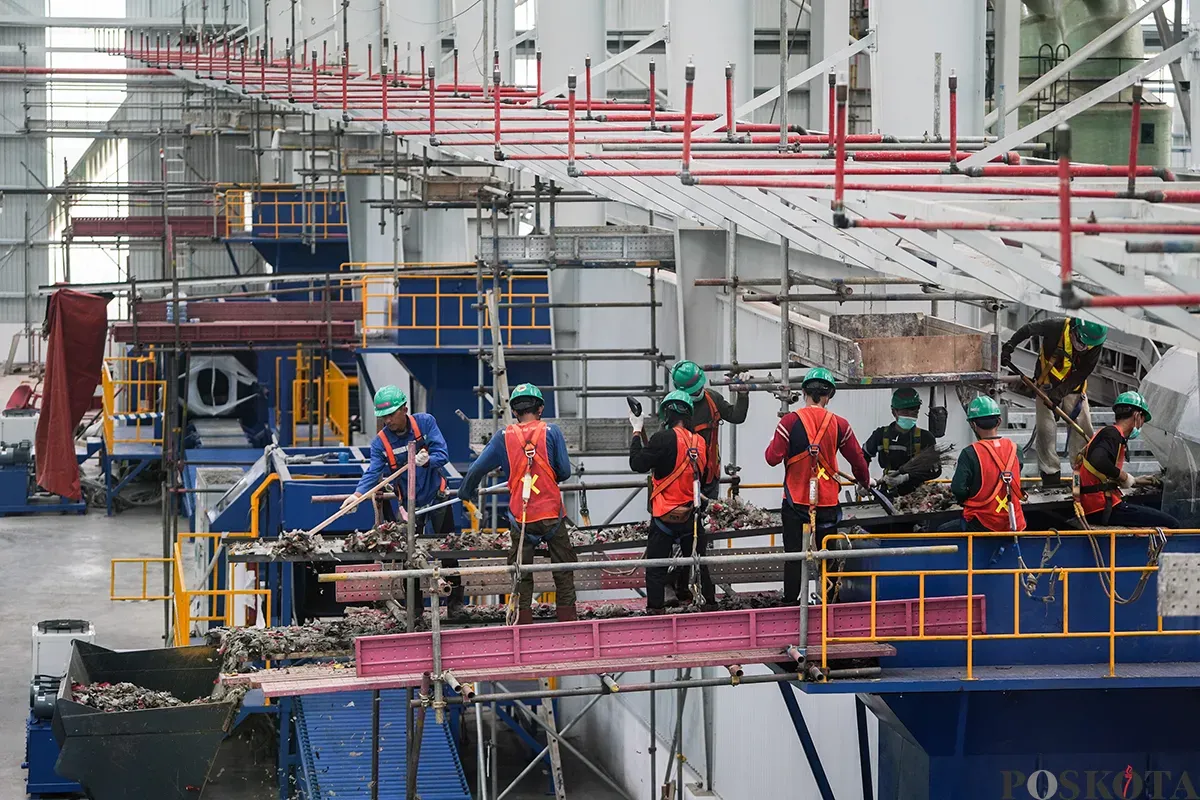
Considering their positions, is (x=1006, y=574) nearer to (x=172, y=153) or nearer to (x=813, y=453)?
(x=813, y=453)

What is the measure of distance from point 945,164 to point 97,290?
21715 mm

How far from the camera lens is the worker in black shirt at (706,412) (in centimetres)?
1279

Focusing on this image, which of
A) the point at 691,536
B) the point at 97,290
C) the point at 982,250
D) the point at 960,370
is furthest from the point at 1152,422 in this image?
the point at 97,290

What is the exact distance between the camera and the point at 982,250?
27.3ft

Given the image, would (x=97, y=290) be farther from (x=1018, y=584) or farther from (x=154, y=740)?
(x=1018, y=584)

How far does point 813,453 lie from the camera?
11508 millimetres

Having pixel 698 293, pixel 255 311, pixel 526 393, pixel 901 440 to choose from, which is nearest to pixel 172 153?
pixel 255 311

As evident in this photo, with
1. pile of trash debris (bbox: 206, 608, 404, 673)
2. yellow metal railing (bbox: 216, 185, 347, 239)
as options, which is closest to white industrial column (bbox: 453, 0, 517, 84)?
yellow metal railing (bbox: 216, 185, 347, 239)

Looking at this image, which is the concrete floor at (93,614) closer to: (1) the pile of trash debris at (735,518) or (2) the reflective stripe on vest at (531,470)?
(1) the pile of trash debris at (735,518)

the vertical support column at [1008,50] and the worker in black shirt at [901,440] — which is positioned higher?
the vertical support column at [1008,50]

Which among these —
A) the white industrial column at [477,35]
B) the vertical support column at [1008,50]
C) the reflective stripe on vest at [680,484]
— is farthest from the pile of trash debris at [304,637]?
the white industrial column at [477,35]

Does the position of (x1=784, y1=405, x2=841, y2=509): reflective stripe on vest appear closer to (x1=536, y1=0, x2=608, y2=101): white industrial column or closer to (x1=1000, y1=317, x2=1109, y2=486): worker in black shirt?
(x1=1000, y1=317, x2=1109, y2=486): worker in black shirt

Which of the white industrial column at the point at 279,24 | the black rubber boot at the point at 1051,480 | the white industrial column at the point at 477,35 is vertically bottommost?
the black rubber boot at the point at 1051,480

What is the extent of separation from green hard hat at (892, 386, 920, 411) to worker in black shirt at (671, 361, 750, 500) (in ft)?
4.23
